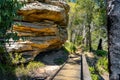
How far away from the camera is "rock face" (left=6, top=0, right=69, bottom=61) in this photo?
78.1ft

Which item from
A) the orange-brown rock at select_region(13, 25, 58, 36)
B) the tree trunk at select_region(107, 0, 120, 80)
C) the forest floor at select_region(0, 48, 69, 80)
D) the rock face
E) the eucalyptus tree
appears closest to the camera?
the tree trunk at select_region(107, 0, 120, 80)

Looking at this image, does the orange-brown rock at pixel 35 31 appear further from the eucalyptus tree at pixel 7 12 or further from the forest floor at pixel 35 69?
the eucalyptus tree at pixel 7 12

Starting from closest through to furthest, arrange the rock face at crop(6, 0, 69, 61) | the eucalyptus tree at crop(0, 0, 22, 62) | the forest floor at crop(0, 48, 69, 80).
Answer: the eucalyptus tree at crop(0, 0, 22, 62), the forest floor at crop(0, 48, 69, 80), the rock face at crop(6, 0, 69, 61)

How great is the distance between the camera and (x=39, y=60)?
84.2 ft

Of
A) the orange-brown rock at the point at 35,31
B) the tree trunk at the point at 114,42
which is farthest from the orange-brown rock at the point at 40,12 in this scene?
the tree trunk at the point at 114,42

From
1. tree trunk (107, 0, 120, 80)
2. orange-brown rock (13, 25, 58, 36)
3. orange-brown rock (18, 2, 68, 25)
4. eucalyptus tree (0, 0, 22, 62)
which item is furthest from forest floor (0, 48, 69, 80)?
tree trunk (107, 0, 120, 80)

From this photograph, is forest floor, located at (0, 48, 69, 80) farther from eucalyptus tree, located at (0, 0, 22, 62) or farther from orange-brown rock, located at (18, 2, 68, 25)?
eucalyptus tree, located at (0, 0, 22, 62)

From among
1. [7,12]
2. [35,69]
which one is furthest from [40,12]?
[7,12]

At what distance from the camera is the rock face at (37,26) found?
78.1 feet

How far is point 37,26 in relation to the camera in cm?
2514

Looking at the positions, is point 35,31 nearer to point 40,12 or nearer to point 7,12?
A: point 40,12

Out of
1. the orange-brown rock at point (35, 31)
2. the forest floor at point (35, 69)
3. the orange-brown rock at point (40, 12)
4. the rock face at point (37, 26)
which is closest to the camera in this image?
the forest floor at point (35, 69)

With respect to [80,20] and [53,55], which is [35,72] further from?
[80,20]

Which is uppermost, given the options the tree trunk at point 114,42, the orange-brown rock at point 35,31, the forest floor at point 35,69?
the tree trunk at point 114,42
